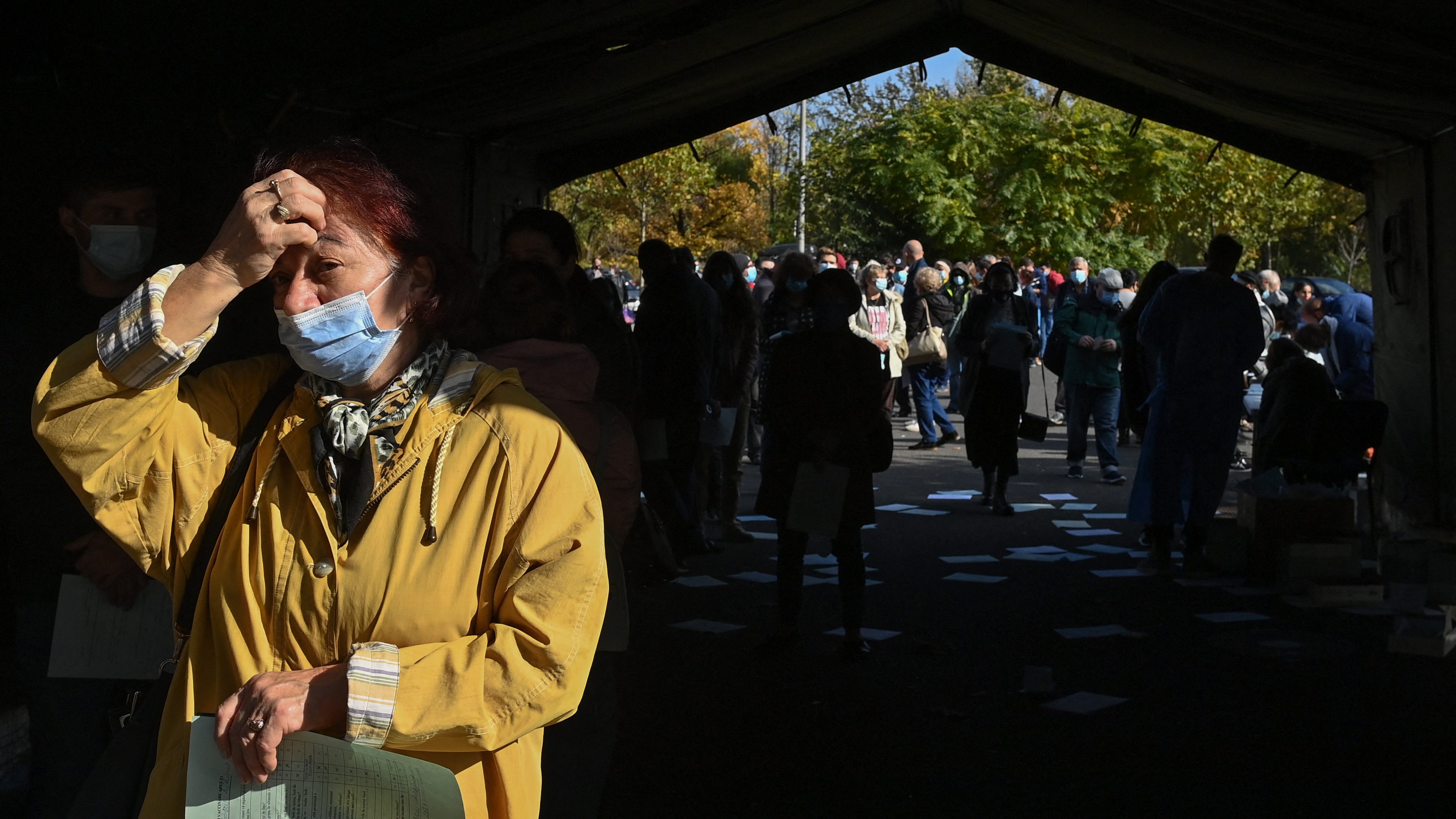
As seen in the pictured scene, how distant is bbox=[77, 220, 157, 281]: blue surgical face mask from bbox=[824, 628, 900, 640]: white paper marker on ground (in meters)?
4.75

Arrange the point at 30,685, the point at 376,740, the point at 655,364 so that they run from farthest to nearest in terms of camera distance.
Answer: the point at 655,364
the point at 30,685
the point at 376,740

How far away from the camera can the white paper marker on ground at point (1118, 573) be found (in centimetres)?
897

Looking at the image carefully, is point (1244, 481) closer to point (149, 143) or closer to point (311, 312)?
point (149, 143)

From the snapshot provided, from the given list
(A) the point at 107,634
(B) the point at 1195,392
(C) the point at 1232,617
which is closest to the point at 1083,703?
(C) the point at 1232,617

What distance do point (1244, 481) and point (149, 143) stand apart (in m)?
7.61

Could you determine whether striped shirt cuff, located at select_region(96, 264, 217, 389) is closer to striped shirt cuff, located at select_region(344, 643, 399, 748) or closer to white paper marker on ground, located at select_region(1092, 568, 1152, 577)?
striped shirt cuff, located at select_region(344, 643, 399, 748)

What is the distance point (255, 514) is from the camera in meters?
2.09

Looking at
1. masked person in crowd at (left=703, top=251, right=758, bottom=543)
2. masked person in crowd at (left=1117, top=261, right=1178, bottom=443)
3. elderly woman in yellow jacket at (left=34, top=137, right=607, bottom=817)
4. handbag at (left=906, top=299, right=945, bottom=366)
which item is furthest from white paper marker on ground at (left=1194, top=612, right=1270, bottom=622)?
handbag at (left=906, top=299, right=945, bottom=366)

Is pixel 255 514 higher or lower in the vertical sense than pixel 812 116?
lower

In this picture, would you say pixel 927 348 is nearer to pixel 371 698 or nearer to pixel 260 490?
pixel 260 490

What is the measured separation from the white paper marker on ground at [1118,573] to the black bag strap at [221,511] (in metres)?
7.56

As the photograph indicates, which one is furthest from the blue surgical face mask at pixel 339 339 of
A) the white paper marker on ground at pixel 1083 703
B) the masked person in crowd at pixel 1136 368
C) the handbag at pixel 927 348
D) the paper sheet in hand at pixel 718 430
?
the handbag at pixel 927 348

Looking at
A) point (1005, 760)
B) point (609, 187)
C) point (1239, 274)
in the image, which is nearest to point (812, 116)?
point (609, 187)

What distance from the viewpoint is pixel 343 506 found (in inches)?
81.1
